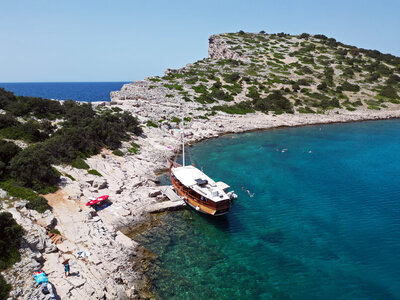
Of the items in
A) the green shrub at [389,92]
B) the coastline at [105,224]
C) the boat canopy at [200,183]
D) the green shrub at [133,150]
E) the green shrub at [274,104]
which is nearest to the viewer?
the coastline at [105,224]

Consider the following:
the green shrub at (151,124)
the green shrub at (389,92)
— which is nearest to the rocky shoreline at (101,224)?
the green shrub at (151,124)

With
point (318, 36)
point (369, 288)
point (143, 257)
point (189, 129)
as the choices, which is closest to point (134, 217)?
point (143, 257)

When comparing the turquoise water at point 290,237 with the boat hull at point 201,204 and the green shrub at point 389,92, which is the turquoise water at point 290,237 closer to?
the boat hull at point 201,204

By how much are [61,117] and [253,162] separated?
3796 cm

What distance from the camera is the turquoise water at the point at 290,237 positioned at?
19.0 metres

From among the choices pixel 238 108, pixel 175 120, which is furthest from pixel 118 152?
pixel 238 108

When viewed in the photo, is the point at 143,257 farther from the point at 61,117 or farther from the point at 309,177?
the point at 61,117

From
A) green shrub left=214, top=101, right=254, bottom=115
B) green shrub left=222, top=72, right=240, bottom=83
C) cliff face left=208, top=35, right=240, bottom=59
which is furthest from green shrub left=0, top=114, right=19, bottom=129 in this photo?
cliff face left=208, top=35, right=240, bottom=59

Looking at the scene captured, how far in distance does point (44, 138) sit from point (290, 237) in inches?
1436

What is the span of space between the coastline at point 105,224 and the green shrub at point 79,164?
92 cm

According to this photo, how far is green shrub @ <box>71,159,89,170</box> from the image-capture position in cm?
3240

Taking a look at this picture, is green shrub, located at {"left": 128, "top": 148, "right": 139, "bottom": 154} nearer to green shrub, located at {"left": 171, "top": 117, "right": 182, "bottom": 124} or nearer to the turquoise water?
the turquoise water

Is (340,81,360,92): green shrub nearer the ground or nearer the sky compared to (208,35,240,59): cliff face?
nearer the ground

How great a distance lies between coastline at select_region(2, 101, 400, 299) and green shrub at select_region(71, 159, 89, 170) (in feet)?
3.03
